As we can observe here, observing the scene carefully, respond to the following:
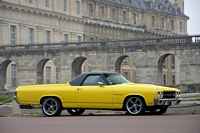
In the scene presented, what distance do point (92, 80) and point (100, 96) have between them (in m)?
0.75

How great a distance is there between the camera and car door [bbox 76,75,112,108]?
1870 cm

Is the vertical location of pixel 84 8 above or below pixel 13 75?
above

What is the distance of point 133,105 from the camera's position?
1831 centimetres

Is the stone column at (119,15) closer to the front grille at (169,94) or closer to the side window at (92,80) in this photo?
the side window at (92,80)

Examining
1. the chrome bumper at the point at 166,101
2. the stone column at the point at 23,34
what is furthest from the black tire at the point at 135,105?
the stone column at the point at 23,34

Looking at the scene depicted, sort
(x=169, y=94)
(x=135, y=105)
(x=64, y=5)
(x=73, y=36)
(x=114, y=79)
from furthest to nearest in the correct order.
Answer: (x=73, y=36)
(x=64, y=5)
(x=114, y=79)
(x=169, y=94)
(x=135, y=105)

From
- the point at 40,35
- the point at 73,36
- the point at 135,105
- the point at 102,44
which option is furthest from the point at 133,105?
the point at 73,36

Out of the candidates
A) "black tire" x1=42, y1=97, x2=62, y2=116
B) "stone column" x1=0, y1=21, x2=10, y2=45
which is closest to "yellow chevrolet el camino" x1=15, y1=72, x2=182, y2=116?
"black tire" x1=42, y1=97, x2=62, y2=116

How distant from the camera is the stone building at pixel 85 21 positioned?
65750 millimetres

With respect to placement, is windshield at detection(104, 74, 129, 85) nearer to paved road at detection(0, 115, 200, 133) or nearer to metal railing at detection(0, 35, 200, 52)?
paved road at detection(0, 115, 200, 133)

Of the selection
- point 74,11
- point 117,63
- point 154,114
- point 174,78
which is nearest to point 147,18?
point 174,78

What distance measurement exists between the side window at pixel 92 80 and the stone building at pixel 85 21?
44.6 m

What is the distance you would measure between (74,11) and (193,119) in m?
60.5

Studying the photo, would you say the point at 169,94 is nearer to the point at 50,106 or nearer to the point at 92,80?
the point at 92,80
